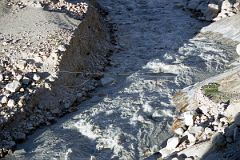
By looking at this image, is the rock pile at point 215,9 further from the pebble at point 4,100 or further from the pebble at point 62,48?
the pebble at point 4,100

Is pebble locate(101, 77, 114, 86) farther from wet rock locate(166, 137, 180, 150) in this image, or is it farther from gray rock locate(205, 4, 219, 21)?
gray rock locate(205, 4, 219, 21)

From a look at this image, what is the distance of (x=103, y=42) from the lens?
17844 millimetres

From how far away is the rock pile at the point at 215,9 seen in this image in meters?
20.4

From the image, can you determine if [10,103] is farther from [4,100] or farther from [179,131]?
[179,131]

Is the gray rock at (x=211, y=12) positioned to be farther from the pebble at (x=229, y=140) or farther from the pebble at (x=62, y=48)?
the pebble at (x=229, y=140)

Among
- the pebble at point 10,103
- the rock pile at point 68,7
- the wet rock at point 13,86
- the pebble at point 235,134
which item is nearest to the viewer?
the pebble at point 235,134

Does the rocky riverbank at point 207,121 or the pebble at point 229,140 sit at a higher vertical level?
the pebble at point 229,140

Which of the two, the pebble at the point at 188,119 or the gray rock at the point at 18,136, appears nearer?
the pebble at the point at 188,119

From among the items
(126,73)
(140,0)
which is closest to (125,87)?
(126,73)

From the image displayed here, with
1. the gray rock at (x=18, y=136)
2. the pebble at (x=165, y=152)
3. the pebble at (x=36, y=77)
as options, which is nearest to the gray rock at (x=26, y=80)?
the pebble at (x=36, y=77)

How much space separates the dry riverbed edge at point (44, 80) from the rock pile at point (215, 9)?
5805mm

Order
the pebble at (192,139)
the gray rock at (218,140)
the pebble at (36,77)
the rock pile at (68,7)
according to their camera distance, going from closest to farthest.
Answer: the gray rock at (218,140) → the pebble at (192,139) → the pebble at (36,77) → the rock pile at (68,7)

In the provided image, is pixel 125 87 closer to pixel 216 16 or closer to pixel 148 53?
pixel 148 53

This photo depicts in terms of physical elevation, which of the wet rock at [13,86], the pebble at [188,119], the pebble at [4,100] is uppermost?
the wet rock at [13,86]
